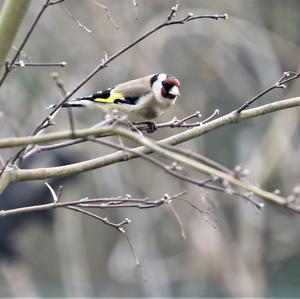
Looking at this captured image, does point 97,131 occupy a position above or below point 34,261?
below

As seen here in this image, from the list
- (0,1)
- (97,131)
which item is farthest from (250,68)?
(97,131)

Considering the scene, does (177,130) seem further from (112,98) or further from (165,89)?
(112,98)

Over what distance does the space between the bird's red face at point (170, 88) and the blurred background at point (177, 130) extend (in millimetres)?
2751

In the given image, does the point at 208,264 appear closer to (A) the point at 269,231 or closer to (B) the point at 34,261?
(A) the point at 269,231

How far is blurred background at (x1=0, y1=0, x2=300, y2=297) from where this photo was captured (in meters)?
6.72

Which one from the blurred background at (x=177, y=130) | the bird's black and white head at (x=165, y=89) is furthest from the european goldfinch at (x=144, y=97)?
the blurred background at (x=177, y=130)

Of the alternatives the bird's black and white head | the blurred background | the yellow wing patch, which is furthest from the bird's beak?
the blurred background

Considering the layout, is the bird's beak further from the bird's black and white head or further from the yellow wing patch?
the yellow wing patch

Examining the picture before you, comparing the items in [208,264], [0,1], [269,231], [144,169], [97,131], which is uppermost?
[0,1]

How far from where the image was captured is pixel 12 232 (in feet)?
20.8

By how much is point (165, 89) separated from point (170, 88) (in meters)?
0.02

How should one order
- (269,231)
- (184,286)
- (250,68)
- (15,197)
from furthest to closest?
1. (184,286)
2. (269,231)
3. (250,68)
4. (15,197)

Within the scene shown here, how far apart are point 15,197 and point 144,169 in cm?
273

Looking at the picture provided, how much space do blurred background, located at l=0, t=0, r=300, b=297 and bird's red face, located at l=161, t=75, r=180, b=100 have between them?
2.75 m
